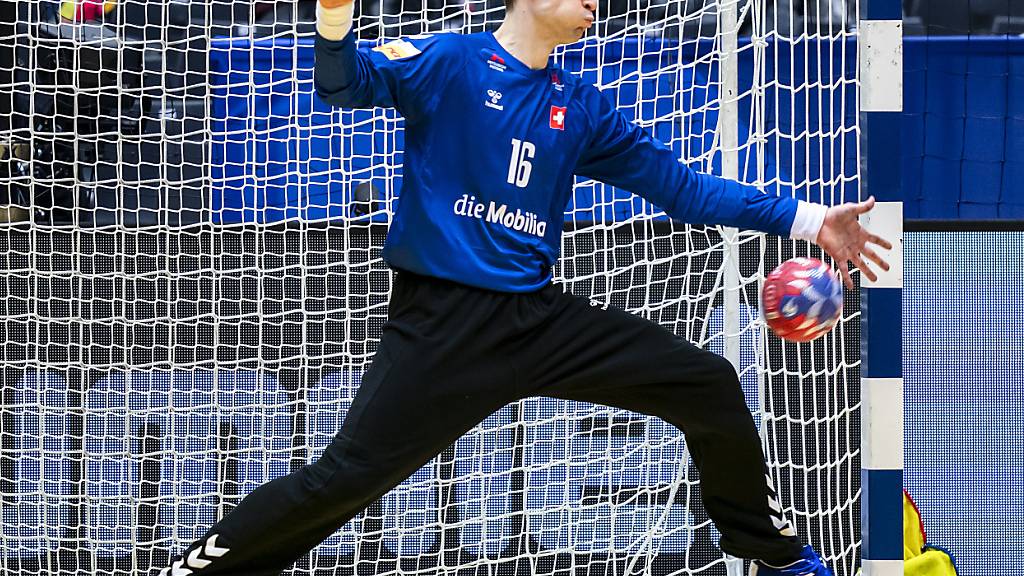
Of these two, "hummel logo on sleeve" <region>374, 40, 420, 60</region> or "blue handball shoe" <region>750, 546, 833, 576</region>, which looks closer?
"hummel logo on sleeve" <region>374, 40, 420, 60</region>

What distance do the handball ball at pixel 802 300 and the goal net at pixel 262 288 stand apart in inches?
40.8

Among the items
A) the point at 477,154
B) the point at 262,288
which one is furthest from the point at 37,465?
the point at 477,154

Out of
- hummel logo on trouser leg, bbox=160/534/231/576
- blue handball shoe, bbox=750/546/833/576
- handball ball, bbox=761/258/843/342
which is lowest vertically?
blue handball shoe, bbox=750/546/833/576

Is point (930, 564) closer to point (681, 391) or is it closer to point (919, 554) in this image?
point (919, 554)

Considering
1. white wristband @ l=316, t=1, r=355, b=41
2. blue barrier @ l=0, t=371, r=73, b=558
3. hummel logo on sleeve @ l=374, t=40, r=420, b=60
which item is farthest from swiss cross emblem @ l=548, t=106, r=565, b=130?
blue barrier @ l=0, t=371, r=73, b=558

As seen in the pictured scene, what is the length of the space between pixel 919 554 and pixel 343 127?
7.06 ft

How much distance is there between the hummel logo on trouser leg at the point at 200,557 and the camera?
2322mm

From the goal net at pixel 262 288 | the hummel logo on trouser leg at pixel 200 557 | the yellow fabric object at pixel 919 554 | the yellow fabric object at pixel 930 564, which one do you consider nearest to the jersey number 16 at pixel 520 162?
the hummel logo on trouser leg at pixel 200 557

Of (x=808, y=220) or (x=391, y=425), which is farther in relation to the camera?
(x=808, y=220)

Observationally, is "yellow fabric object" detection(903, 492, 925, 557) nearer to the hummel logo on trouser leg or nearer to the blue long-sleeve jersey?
the blue long-sleeve jersey

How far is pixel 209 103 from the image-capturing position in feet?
12.1

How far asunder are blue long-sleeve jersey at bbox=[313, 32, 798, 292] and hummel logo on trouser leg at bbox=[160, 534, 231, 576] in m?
0.64

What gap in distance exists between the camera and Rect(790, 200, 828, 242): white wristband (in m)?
2.53

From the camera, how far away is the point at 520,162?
241 centimetres
